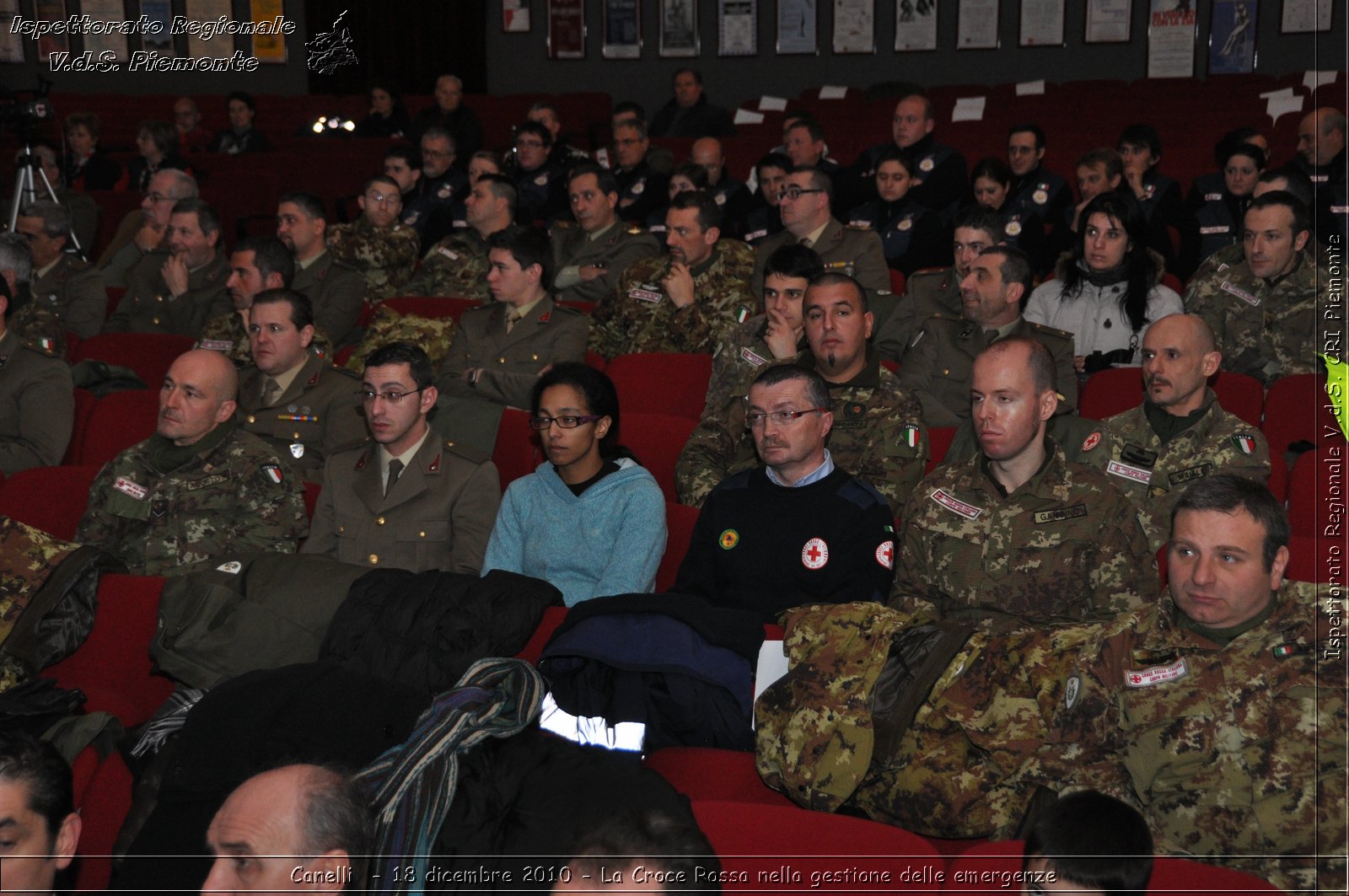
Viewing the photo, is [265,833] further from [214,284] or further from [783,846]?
[214,284]

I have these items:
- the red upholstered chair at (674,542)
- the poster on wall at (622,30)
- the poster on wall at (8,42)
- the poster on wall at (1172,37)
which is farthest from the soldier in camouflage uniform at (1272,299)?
the poster on wall at (8,42)

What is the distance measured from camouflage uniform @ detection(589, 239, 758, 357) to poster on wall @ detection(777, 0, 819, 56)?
6.20 meters

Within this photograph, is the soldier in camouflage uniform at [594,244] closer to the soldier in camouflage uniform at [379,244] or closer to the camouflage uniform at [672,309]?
the camouflage uniform at [672,309]

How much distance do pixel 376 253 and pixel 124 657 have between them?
367 centimetres

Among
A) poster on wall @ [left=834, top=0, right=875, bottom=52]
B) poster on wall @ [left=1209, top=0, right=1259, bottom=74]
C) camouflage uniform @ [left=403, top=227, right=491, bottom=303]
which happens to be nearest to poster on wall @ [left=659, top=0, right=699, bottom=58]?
poster on wall @ [left=834, top=0, right=875, bottom=52]

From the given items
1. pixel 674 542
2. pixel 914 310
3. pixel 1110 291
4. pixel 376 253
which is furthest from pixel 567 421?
pixel 376 253

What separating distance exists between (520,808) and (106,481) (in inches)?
81.2

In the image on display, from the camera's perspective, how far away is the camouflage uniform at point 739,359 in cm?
402

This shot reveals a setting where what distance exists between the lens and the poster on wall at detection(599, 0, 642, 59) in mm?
10938

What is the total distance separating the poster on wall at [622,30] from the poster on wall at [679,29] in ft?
0.72

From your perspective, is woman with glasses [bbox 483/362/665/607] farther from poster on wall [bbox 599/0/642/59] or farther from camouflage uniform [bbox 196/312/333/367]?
poster on wall [bbox 599/0/642/59]

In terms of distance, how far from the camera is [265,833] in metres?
1.82

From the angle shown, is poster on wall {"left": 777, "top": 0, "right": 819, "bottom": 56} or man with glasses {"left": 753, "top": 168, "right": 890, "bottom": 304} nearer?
man with glasses {"left": 753, "top": 168, "right": 890, "bottom": 304}

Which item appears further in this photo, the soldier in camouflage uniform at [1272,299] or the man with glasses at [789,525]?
the soldier in camouflage uniform at [1272,299]
